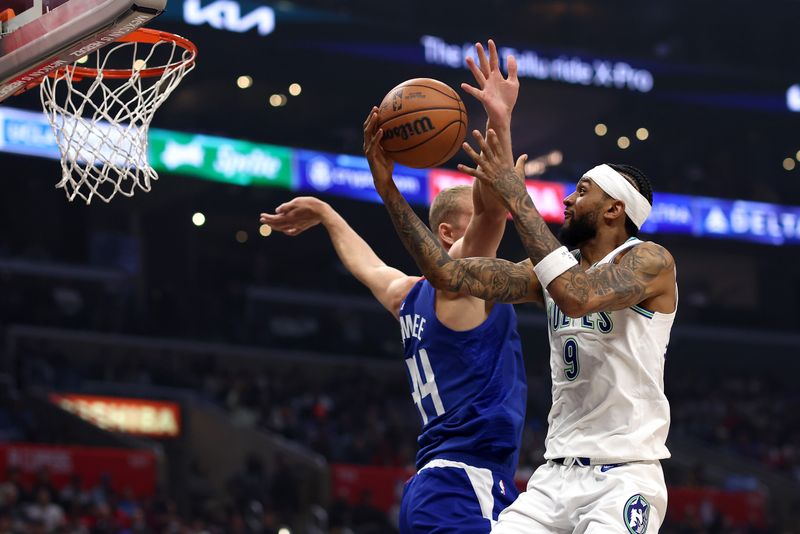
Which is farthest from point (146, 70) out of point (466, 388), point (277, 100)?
point (277, 100)

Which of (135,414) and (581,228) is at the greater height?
(581,228)

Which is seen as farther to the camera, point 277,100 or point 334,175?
point 277,100

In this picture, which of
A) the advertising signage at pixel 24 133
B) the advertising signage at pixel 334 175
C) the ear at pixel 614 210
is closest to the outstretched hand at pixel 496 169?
the ear at pixel 614 210

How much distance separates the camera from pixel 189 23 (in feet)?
61.2

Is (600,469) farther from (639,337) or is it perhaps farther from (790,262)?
(790,262)

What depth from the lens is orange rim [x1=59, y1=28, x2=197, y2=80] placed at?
5.42 meters

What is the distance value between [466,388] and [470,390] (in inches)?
0.7

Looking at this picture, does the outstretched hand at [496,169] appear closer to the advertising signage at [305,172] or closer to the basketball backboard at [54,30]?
the basketball backboard at [54,30]

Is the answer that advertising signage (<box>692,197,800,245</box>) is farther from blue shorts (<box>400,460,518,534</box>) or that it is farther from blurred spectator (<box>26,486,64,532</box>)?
blue shorts (<box>400,460,518,534</box>)

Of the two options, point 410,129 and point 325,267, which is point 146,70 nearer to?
point 410,129

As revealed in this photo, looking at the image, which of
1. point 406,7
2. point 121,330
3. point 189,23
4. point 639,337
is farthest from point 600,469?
point 406,7

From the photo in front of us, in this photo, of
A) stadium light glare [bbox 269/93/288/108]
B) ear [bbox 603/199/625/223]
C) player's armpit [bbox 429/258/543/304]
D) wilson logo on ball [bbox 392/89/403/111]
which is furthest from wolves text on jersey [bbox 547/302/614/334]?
stadium light glare [bbox 269/93/288/108]

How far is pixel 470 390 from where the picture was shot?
4.46 meters

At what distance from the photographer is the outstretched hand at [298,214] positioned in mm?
5289
